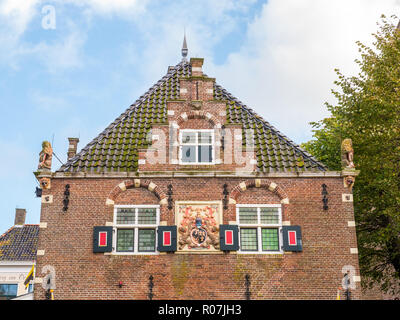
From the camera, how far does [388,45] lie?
727 inches

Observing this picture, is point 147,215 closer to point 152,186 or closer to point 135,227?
point 135,227

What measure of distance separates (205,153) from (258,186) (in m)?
2.04

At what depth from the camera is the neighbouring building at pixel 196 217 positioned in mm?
14008

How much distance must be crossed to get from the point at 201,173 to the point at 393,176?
7101mm

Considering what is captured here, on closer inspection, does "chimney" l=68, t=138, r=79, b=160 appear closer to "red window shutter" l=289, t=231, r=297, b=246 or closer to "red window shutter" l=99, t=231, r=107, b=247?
"red window shutter" l=99, t=231, r=107, b=247

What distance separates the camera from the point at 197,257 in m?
14.2

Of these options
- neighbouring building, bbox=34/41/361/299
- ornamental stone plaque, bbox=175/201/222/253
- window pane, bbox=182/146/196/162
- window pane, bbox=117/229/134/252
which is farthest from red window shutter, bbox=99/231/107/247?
window pane, bbox=182/146/196/162

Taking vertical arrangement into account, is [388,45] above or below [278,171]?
above

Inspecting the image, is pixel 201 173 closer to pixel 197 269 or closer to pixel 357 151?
pixel 197 269

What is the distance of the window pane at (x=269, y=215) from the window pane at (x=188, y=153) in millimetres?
2785

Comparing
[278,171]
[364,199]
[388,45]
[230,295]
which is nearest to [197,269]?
[230,295]

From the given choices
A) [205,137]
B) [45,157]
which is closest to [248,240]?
[205,137]

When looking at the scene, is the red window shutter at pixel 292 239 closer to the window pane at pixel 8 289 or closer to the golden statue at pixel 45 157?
the golden statue at pixel 45 157

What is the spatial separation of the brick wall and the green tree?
327 cm
